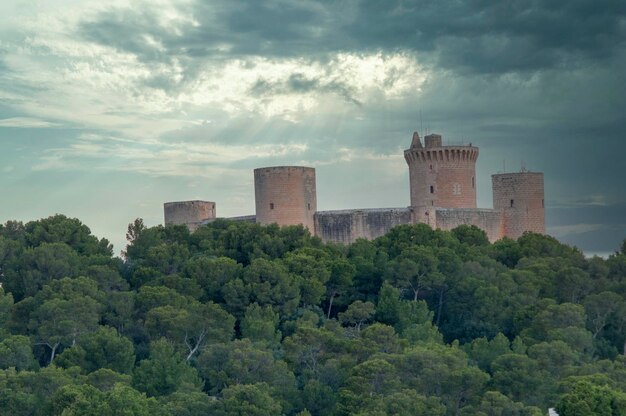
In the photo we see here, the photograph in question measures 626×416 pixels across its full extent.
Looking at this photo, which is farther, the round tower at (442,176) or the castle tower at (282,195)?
the round tower at (442,176)

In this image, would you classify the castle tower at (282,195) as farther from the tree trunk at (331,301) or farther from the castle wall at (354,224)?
the tree trunk at (331,301)

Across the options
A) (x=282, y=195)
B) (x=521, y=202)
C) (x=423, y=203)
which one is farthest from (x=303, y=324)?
(x=521, y=202)

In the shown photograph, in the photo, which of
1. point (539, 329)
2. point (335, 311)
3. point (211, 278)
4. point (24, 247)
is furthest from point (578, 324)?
point (24, 247)

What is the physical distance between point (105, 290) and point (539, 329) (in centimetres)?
1380

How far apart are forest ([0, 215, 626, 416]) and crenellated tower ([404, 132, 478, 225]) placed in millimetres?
3192

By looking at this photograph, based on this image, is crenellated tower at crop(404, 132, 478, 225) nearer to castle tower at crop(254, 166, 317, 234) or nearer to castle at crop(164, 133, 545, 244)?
castle at crop(164, 133, 545, 244)

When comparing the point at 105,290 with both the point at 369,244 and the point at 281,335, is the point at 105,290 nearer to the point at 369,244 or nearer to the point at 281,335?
the point at 281,335

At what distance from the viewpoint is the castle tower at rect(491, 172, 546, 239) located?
46938 millimetres

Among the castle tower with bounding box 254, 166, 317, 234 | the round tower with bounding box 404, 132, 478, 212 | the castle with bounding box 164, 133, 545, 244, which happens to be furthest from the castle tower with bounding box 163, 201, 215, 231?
the round tower with bounding box 404, 132, 478, 212

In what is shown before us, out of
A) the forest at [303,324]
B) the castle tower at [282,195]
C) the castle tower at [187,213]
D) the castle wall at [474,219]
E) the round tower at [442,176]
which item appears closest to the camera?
the forest at [303,324]

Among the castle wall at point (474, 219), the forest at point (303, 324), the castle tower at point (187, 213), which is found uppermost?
the castle tower at point (187, 213)

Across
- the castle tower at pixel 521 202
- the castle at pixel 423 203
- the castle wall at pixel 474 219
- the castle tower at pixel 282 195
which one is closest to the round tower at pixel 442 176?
the castle at pixel 423 203

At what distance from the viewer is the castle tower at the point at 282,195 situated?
147 ft

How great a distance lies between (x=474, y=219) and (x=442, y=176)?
2.41m
